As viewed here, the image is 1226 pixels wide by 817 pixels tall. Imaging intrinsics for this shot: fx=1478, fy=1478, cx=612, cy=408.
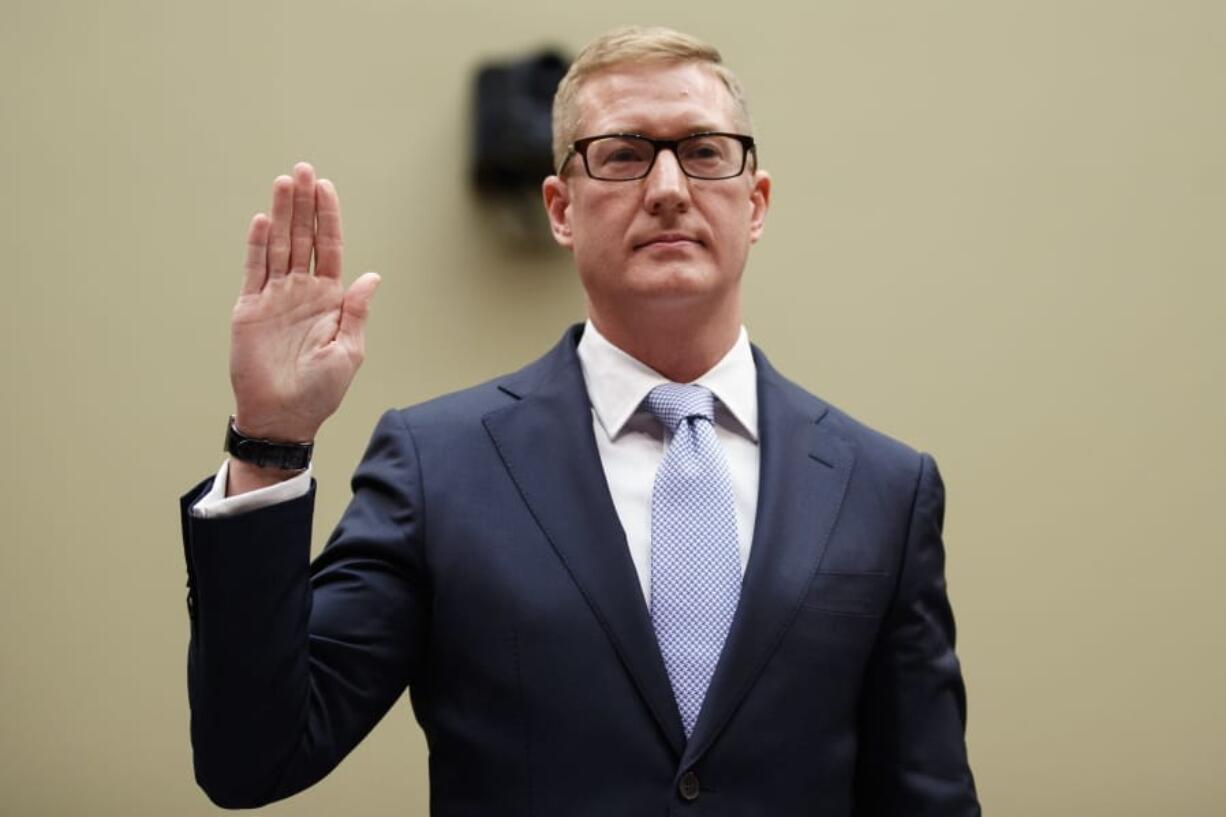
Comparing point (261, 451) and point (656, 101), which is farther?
point (656, 101)

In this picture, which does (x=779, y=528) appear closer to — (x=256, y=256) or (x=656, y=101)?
(x=656, y=101)

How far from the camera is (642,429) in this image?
6.41 ft

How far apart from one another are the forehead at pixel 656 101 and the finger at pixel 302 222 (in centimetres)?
52

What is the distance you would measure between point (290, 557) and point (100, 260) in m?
1.84

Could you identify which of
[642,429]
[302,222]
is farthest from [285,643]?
[642,429]

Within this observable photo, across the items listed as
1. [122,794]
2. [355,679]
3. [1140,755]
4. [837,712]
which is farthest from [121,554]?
[1140,755]

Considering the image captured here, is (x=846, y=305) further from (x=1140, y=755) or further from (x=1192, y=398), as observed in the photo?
(x=1140, y=755)

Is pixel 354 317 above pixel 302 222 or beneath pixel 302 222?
beneath

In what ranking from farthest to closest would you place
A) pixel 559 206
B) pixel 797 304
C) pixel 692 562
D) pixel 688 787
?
pixel 797 304, pixel 559 206, pixel 692 562, pixel 688 787

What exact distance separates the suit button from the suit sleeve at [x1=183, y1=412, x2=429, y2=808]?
0.36m

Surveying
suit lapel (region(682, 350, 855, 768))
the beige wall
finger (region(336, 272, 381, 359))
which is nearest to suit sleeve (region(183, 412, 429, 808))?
finger (region(336, 272, 381, 359))

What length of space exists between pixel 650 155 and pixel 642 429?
36cm

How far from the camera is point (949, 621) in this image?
2.00m

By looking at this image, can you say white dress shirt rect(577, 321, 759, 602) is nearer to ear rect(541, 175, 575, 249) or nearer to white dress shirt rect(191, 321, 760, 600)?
white dress shirt rect(191, 321, 760, 600)
